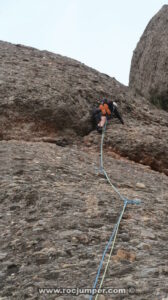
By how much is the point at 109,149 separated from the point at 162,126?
7.92 feet

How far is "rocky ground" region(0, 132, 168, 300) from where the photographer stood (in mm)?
4652

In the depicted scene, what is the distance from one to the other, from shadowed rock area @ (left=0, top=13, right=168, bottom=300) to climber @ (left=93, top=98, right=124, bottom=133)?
16cm

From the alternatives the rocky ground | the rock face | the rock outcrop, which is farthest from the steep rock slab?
the rock face

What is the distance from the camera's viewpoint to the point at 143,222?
20.3 feet

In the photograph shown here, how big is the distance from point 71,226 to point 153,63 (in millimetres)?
12578

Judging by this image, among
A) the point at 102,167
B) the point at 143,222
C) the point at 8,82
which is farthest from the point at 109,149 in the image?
the point at 143,222

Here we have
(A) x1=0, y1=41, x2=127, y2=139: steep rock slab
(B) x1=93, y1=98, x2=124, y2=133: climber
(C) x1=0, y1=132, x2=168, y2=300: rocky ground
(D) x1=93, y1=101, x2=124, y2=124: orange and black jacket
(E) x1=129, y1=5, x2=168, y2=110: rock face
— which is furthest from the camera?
(E) x1=129, y1=5, x2=168, y2=110: rock face

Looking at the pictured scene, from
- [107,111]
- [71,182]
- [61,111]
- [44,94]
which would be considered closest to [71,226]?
[71,182]

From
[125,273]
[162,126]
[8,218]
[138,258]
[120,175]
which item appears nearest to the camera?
[125,273]

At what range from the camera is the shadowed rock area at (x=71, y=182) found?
15.8 feet

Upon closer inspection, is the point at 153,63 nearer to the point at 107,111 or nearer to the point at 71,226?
the point at 107,111

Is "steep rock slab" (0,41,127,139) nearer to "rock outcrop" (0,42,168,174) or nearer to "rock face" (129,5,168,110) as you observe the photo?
"rock outcrop" (0,42,168,174)

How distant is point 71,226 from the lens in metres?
5.77

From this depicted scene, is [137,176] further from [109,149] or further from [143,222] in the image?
[143,222]
